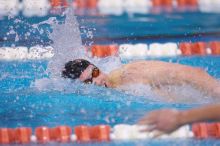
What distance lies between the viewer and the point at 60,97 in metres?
4.27

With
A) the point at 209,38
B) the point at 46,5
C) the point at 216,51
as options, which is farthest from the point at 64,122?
the point at 46,5

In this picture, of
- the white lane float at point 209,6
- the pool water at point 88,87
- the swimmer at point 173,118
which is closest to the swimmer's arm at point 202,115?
the swimmer at point 173,118

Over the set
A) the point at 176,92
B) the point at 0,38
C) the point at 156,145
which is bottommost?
the point at 156,145

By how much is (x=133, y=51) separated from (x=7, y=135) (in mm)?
2615

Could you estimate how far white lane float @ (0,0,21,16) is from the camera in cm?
718

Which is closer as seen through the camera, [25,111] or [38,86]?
[25,111]

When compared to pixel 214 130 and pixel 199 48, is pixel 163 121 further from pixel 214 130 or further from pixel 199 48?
pixel 199 48

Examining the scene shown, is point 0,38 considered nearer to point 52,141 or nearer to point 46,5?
point 46,5

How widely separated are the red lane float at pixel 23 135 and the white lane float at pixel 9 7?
3.80 metres

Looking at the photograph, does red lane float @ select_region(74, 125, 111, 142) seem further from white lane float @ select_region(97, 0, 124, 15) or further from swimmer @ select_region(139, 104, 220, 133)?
white lane float @ select_region(97, 0, 124, 15)

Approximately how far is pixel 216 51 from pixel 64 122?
8.18 feet

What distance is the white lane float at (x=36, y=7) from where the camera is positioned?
280 inches

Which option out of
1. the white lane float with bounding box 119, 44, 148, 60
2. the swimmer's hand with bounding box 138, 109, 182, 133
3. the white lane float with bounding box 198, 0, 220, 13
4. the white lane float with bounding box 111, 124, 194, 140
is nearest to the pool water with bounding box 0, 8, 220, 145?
the white lane float with bounding box 111, 124, 194, 140

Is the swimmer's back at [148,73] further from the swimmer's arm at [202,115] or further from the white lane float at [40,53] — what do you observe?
the swimmer's arm at [202,115]
